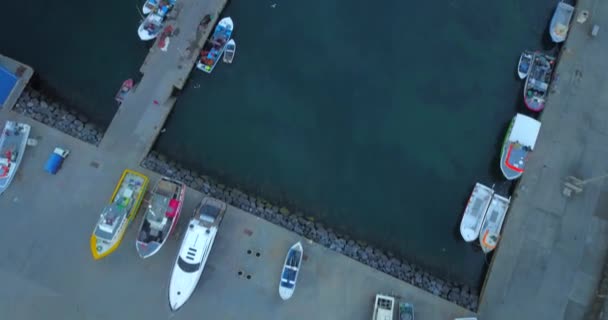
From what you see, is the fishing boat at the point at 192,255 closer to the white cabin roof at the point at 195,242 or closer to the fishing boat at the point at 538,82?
the white cabin roof at the point at 195,242

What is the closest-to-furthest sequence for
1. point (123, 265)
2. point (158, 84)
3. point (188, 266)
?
point (188, 266)
point (123, 265)
point (158, 84)

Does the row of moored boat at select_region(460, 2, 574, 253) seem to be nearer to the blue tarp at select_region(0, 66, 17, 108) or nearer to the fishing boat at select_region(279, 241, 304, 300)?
the fishing boat at select_region(279, 241, 304, 300)

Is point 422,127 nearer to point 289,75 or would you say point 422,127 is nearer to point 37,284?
point 289,75

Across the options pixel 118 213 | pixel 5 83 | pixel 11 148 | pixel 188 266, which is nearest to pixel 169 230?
pixel 188 266

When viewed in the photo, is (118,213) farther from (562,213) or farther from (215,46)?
(562,213)

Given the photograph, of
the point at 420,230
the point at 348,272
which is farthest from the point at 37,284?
the point at 420,230

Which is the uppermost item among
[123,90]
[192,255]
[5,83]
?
[123,90]
